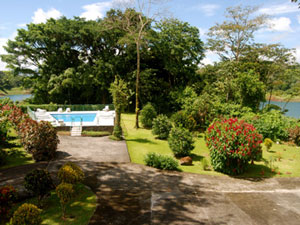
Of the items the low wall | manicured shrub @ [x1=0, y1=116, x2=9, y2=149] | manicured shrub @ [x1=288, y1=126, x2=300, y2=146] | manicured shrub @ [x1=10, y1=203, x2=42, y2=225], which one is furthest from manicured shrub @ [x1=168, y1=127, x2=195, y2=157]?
manicured shrub @ [x1=288, y1=126, x2=300, y2=146]

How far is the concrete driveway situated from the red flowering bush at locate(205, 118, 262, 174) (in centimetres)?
458

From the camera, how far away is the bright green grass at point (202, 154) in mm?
10991

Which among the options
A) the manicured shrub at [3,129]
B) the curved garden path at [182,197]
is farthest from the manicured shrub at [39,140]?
the manicured shrub at [3,129]

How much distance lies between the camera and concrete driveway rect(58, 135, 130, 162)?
10969 mm

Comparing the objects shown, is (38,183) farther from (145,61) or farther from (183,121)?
(145,61)

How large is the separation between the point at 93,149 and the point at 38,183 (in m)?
6.24

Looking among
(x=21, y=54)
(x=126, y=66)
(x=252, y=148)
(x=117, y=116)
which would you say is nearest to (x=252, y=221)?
(x=252, y=148)

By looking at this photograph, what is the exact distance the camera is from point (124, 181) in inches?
335

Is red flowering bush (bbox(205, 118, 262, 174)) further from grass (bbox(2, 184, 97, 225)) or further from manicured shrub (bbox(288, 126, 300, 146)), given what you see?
manicured shrub (bbox(288, 126, 300, 146))

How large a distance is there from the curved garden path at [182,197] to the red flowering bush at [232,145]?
2.82 ft

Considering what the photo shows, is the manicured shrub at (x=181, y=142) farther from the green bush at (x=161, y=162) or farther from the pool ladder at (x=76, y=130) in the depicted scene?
the pool ladder at (x=76, y=130)

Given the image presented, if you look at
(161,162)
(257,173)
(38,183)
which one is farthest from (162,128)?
(38,183)

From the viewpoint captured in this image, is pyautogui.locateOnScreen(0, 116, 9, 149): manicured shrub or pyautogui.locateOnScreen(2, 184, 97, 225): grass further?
pyautogui.locateOnScreen(0, 116, 9, 149): manicured shrub

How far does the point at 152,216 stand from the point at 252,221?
298 centimetres
